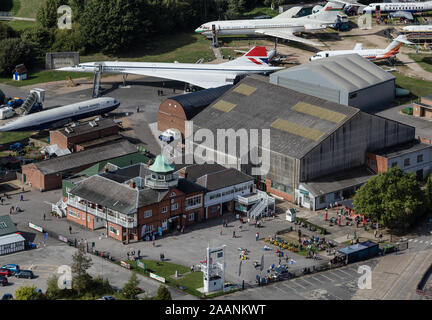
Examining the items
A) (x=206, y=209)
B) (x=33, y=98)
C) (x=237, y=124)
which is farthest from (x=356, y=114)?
(x=33, y=98)

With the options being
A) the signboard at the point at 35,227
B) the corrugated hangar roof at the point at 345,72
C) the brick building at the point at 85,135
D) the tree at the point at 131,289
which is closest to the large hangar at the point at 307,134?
the corrugated hangar roof at the point at 345,72

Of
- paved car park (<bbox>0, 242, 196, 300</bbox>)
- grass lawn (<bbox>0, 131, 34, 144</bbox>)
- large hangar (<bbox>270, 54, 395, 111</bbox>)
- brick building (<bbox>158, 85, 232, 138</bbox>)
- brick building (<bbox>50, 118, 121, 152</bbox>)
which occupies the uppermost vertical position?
large hangar (<bbox>270, 54, 395, 111</bbox>)

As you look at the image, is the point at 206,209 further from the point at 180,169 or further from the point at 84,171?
the point at 84,171

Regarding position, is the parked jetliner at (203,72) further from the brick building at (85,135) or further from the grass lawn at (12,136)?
the grass lawn at (12,136)

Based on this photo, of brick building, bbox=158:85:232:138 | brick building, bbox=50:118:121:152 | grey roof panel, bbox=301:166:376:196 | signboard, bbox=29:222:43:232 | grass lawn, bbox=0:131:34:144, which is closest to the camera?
signboard, bbox=29:222:43:232

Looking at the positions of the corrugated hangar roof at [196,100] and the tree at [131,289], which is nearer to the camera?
the tree at [131,289]

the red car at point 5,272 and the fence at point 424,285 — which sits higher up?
the red car at point 5,272

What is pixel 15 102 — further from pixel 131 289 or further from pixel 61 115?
pixel 131 289

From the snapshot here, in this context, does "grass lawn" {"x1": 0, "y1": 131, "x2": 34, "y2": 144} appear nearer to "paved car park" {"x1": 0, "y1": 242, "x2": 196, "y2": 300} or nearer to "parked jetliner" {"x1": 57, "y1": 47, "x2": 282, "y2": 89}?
"parked jetliner" {"x1": 57, "y1": 47, "x2": 282, "y2": 89}

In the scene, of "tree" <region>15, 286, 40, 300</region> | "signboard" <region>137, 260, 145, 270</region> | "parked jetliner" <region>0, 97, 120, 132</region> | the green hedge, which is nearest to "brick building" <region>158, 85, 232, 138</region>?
"parked jetliner" <region>0, 97, 120, 132</region>
